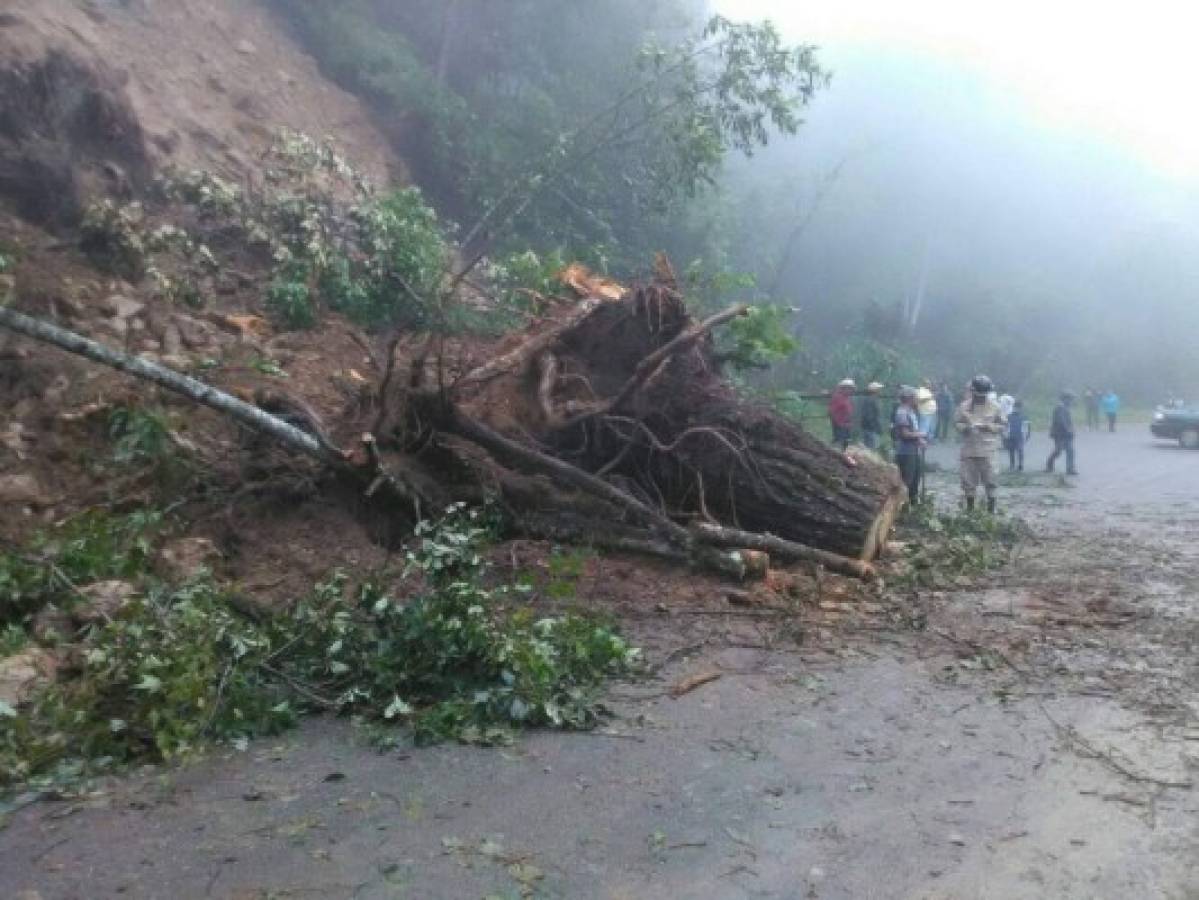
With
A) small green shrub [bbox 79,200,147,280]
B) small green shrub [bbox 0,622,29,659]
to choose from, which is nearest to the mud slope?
small green shrub [bbox 79,200,147,280]

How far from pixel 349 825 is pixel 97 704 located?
1.41m

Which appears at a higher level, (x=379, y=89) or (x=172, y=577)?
(x=379, y=89)

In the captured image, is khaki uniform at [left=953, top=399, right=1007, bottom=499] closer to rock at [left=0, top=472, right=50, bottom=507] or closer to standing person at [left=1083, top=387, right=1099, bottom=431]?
rock at [left=0, top=472, right=50, bottom=507]

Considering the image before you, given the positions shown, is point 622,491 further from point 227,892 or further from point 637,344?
point 227,892

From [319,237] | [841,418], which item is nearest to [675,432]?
[319,237]

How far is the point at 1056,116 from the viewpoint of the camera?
157 ft

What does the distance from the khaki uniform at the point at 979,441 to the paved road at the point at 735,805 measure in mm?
5327

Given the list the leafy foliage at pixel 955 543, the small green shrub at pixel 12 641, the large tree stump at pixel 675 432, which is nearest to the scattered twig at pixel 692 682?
the large tree stump at pixel 675 432

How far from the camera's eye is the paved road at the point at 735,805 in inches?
139

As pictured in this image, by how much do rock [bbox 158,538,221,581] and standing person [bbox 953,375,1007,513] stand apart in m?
7.54

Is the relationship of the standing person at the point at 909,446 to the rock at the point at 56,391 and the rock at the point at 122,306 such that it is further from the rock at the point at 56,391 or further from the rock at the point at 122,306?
the rock at the point at 56,391

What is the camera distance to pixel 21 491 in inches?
261

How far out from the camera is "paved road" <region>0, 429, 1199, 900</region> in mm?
3543

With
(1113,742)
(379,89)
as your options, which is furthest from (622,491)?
(379,89)
